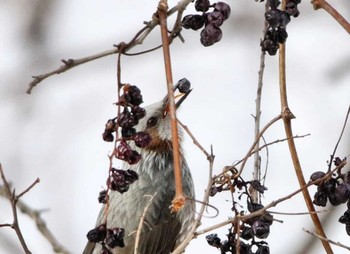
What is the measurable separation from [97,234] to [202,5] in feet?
3.16

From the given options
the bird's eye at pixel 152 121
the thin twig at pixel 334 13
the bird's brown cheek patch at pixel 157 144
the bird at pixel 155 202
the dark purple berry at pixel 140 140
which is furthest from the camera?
the bird's brown cheek patch at pixel 157 144

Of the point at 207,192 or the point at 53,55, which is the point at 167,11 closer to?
the point at 207,192

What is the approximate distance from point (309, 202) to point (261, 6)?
3683 millimetres

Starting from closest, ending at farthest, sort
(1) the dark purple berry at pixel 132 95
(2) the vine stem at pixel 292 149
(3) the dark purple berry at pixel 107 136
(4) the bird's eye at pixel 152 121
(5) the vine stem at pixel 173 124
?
(5) the vine stem at pixel 173 124 → (2) the vine stem at pixel 292 149 → (1) the dark purple berry at pixel 132 95 → (3) the dark purple berry at pixel 107 136 → (4) the bird's eye at pixel 152 121

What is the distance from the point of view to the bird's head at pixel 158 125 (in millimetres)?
5055

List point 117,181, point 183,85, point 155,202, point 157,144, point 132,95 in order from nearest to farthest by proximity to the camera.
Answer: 1. point 132,95
2. point 117,181
3. point 183,85
4. point 155,202
5. point 157,144

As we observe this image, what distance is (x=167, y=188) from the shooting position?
5090 millimetres

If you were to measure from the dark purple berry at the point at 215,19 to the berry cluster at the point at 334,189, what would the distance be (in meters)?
0.64

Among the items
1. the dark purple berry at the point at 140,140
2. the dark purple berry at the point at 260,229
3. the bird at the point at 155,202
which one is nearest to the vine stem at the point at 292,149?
the dark purple berry at the point at 260,229

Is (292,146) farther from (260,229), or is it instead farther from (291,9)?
(291,9)

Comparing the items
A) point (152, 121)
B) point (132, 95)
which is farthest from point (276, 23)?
point (152, 121)

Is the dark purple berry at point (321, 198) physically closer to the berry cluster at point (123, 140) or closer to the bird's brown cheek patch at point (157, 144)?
the berry cluster at point (123, 140)

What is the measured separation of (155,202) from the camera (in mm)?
4984

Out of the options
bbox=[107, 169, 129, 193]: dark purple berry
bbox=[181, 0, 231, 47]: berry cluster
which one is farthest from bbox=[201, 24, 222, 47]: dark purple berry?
bbox=[107, 169, 129, 193]: dark purple berry
